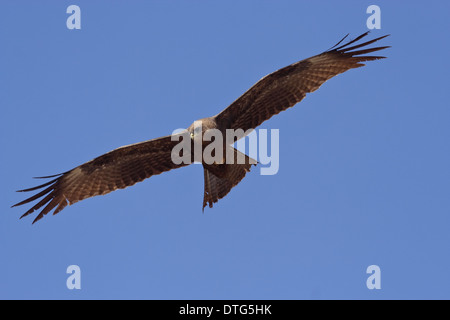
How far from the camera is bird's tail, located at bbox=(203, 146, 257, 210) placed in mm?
11102

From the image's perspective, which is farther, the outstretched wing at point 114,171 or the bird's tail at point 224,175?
the outstretched wing at point 114,171

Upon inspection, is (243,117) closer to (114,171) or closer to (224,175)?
(224,175)

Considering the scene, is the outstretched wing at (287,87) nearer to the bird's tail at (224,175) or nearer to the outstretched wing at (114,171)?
the bird's tail at (224,175)

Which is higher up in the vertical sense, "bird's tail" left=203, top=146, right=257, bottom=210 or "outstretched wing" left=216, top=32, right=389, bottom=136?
"outstretched wing" left=216, top=32, right=389, bottom=136

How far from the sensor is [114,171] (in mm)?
11820

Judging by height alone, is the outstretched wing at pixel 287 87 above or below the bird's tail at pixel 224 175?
above

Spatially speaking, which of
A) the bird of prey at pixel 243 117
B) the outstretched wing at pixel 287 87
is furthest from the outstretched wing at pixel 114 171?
the outstretched wing at pixel 287 87

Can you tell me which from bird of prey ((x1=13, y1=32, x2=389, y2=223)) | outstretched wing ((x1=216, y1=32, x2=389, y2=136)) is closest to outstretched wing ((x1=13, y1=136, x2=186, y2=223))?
bird of prey ((x1=13, y1=32, x2=389, y2=223))

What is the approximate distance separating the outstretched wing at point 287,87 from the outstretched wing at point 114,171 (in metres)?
1.17

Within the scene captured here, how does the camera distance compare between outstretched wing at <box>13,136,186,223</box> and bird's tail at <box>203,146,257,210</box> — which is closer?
bird's tail at <box>203,146,257,210</box>

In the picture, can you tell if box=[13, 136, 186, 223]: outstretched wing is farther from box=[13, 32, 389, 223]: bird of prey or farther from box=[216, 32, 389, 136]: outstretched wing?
box=[216, 32, 389, 136]: outstretched wing

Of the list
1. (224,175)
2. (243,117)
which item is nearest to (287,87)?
(243,117)

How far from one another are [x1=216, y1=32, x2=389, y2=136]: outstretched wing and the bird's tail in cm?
53

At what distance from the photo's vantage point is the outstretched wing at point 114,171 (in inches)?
458
